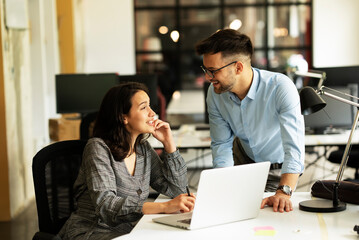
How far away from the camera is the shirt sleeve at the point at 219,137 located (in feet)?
9.42

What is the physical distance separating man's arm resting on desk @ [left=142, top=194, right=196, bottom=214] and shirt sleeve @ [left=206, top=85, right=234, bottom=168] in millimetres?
604

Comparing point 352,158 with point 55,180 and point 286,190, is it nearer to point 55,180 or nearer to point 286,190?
point 286,190

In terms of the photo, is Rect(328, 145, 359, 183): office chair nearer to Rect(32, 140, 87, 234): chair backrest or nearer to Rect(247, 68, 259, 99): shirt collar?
Rect(247, 68, 259, 99): shirt collar

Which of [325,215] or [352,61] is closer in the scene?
[325,215]

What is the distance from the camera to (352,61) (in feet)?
33.9

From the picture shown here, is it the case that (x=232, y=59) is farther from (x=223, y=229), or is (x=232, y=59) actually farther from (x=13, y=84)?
(x=13, y=84)

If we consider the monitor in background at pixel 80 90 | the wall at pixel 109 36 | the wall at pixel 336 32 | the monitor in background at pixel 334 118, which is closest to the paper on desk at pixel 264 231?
the monitor in background at pixel 334 118

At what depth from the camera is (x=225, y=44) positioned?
8.63 ft

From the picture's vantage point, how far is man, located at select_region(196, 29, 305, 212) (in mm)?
2588

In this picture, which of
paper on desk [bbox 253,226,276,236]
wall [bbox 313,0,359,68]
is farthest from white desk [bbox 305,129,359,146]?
wall [bbox 313,0,359,68]

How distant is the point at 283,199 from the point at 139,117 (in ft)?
2.44

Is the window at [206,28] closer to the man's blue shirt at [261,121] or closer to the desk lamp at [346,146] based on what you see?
the man's blue shirt at [261,121]

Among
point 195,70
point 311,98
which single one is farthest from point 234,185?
point 195,70

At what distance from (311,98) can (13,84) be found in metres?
3.60
